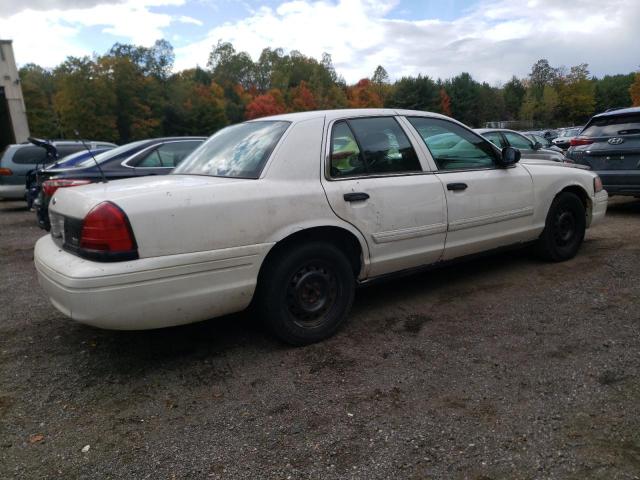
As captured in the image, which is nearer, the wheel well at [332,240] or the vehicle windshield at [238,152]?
the wheel well at [332,240]

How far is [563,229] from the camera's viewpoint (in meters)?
5.18

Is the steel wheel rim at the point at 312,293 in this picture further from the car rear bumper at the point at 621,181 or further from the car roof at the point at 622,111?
the car roof at the point at 622,111

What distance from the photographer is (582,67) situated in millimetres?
89750

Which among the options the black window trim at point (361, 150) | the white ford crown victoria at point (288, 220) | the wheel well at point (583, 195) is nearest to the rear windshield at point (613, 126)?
the wheel well at point (583, 195)

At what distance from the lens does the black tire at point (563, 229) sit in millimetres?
5004

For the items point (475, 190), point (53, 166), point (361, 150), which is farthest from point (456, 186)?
point (53, 166)

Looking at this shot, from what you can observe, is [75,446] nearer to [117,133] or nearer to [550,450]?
[550,450]

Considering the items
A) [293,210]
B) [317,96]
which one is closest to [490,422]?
[293,210]

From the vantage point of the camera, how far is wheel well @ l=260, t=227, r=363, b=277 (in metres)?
3.32

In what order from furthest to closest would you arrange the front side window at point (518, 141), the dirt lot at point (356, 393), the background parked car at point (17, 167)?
the background parked car at point (17, 167)
the front side window at point (518, 141)
the dirt lot at point (356, 393)

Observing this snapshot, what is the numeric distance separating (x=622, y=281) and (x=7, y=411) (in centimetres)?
475

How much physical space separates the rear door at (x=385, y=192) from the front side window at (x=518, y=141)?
23.5ft

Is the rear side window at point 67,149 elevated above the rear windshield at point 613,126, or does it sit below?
above

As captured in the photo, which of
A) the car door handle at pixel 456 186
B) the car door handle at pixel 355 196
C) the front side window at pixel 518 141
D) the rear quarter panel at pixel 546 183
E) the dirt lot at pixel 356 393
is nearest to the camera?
the dirt lot at pixel 356 393
